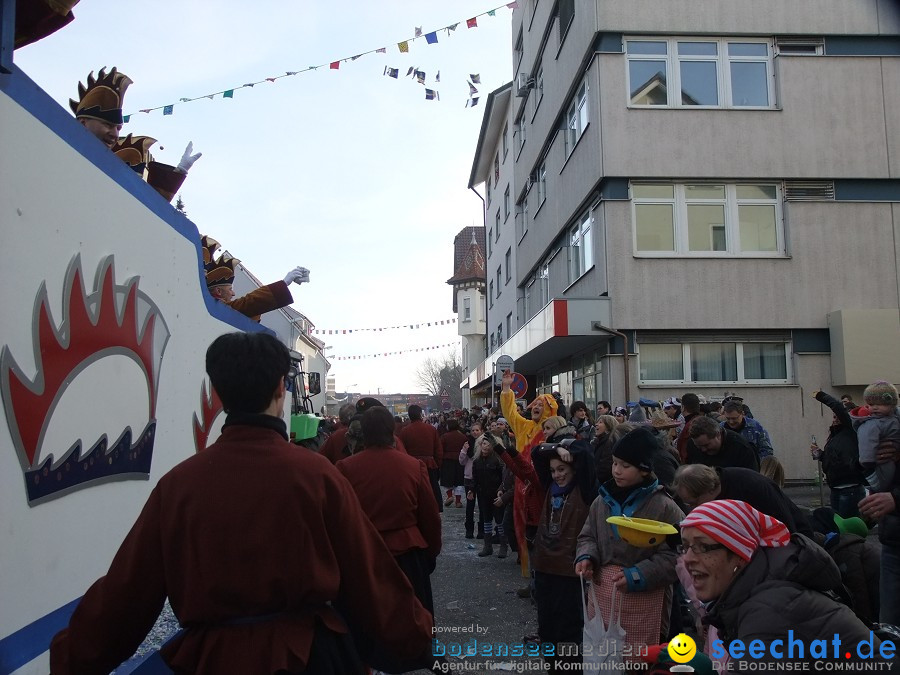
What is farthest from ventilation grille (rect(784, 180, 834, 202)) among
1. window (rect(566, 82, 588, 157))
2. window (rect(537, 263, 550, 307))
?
window (rect(537, 263, 550, 307))

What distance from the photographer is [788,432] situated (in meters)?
14.3

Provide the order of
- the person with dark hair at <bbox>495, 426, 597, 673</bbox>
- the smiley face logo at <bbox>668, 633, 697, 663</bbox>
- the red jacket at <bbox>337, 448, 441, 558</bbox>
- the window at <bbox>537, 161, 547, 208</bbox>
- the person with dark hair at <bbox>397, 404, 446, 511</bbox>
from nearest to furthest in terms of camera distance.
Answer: the smiley face logo at <bbox>668, 633, 697, 663</bbox>
the red jacket at <bbox>337, 448, 441, 558</bbox>
the person with dark hair at <bbox>495, 426, 597, 673</bbox>
the person with dark hair at <bbox>397, 404, 446, 511</bbox>
the window at <bbox>537, 161, 547, 208</bbox>

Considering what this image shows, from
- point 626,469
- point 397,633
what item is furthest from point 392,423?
point 397,633

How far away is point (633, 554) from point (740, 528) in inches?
60.2

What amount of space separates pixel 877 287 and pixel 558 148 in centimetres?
841

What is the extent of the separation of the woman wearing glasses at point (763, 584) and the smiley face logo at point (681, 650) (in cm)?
10

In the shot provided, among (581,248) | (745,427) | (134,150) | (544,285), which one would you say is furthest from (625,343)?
(134,150)

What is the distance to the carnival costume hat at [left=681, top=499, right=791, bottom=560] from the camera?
8.26 feet

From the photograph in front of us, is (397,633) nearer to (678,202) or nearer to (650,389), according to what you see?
(650,389)

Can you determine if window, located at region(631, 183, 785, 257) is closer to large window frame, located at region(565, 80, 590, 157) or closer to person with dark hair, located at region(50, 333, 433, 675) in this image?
large window frame, located at region(565, 80, 590, 157)

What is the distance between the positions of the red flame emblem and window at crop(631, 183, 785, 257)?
1336 cm

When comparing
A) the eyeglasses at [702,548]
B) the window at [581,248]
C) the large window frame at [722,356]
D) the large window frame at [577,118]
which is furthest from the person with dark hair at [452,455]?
the eyeglasses at [702,548]

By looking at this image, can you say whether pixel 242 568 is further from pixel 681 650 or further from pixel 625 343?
pixel 625 343

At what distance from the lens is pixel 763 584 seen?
2.37 meters
